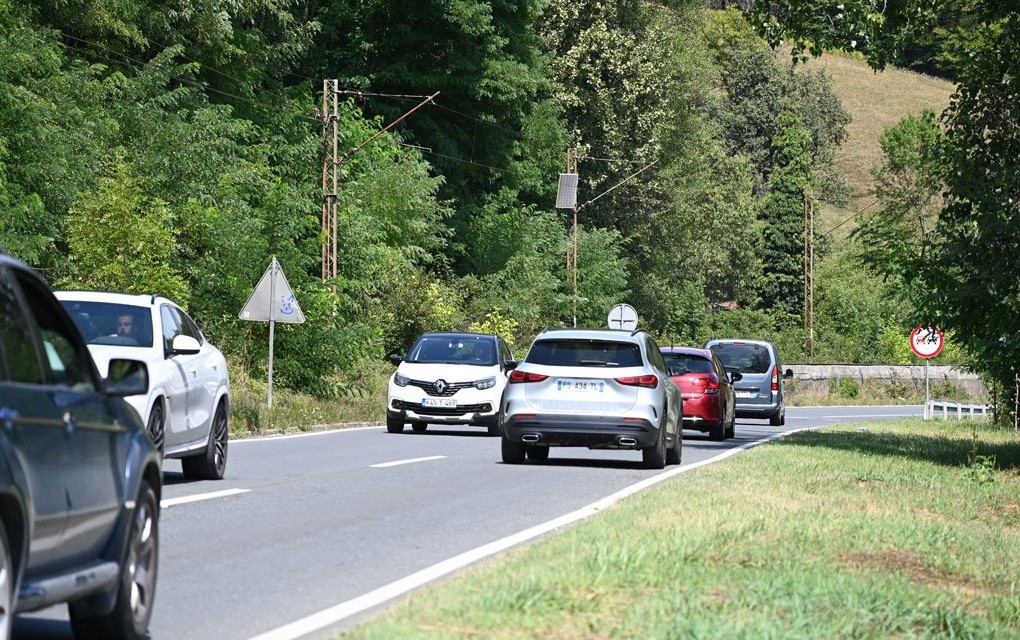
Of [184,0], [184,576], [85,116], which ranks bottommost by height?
[184,576]

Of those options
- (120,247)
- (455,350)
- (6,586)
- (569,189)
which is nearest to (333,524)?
(6,586)

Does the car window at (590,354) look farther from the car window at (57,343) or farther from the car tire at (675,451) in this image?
the car window at (57,343)

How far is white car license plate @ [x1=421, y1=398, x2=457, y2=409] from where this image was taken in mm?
29594

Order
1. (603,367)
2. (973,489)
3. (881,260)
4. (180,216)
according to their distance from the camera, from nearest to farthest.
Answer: (973,489) → (603,367) → (881,260) → (180,216)

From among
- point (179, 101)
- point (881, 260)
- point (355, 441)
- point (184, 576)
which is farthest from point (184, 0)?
point (184, 576)

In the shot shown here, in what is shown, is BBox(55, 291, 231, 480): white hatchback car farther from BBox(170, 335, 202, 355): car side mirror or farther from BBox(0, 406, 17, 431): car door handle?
BBox(0, 406, 17, 431): car door handle

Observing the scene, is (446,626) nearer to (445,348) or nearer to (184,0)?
(445,348)

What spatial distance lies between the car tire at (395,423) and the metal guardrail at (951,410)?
771 inches

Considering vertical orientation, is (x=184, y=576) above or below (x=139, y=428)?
below

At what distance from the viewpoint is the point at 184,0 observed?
156 feet

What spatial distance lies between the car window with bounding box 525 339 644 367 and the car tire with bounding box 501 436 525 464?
3.44ft

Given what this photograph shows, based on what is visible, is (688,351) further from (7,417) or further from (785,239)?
(785,239)

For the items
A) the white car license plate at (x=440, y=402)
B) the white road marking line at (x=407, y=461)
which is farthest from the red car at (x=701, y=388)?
the white road marking line at (x=407, y=461)

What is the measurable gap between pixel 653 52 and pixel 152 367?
5654 cm
